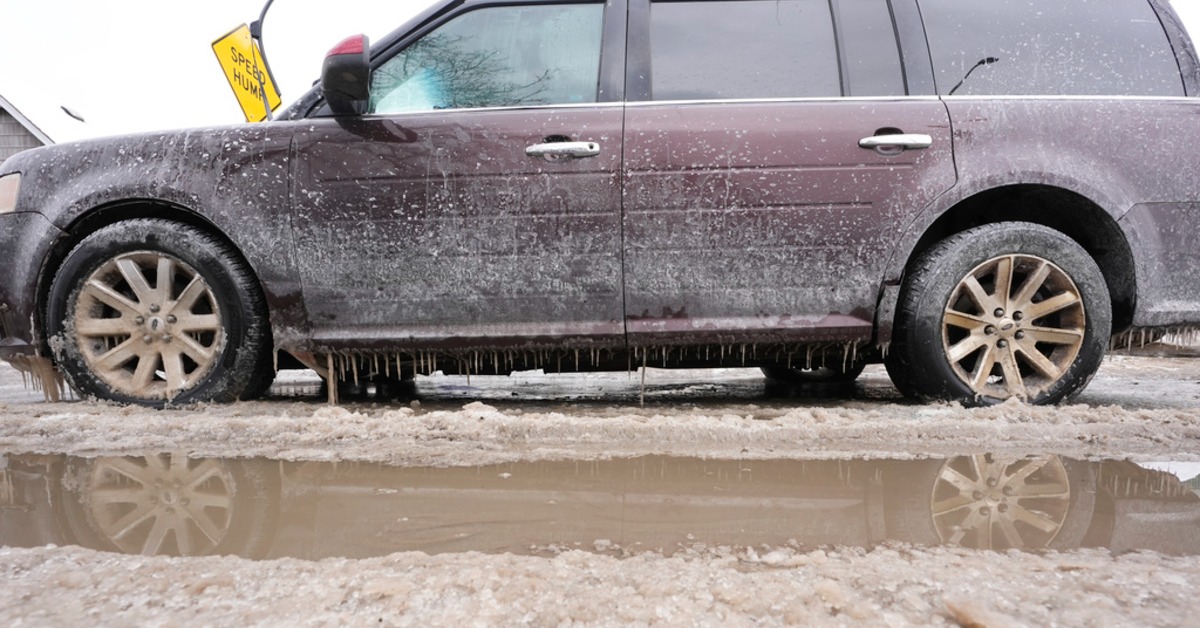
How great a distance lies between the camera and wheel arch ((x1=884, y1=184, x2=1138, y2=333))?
2.80 m

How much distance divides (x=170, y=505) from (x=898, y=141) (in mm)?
2683

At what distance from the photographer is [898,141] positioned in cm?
271

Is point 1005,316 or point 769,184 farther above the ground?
point 769,184

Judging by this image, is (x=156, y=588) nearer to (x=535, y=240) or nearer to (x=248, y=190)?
(x=535, y=240)

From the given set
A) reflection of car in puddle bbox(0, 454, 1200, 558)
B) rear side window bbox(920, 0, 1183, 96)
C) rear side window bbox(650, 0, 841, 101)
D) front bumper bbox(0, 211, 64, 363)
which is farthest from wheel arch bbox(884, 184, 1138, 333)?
front bumper bbox(0, 211, 64, 363)

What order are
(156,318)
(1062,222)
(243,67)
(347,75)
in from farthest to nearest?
(243,67) → (1062,222) → (156,318) → (347,75)

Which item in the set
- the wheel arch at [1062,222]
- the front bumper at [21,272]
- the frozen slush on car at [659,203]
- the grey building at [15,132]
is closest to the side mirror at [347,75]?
the frozen slush on car at [659,203]

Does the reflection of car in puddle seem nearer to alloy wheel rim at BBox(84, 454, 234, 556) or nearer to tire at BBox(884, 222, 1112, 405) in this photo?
alloy wheel rim at BBox(84, 454, 234, 556)

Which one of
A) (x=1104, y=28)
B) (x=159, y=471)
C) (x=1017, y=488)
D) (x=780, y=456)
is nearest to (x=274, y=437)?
(x=159, y=471)

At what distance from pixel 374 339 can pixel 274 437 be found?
0.64 meters

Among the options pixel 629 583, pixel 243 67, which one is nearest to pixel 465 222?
pixel 629 583

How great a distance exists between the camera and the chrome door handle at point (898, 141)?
2.71 meters

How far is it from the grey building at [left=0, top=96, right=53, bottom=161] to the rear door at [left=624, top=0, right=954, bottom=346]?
54.3ft

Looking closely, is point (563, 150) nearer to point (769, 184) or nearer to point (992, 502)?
point (769, 184)
